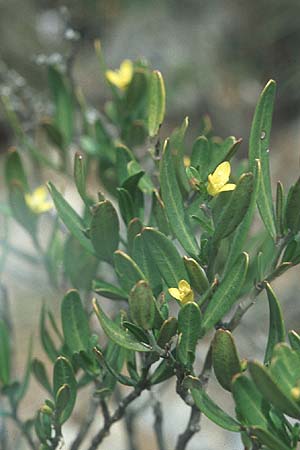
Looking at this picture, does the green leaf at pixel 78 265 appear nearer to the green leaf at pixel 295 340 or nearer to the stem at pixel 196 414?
the stem at pixel 196 414

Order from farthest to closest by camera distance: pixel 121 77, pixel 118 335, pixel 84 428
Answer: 1. pixel 121 77
2. pixel 84 428
3. pixel 118 335

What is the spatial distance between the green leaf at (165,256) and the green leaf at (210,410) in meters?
0.08

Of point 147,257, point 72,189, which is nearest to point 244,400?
point 147,257

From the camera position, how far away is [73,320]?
2.11 feet

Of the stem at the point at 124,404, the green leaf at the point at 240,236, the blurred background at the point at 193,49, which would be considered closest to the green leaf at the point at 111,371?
the stem at the point at 124,404

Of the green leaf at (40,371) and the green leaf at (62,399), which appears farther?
the green leaf at (40,371)

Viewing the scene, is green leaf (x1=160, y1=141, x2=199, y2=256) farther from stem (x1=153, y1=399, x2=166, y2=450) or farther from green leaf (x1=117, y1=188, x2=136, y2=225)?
stem (x1=153, y1=399, x2=166, y2=450)

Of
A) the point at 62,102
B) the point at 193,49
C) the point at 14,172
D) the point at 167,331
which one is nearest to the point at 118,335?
the point at 167,331

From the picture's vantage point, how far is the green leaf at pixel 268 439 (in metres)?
0.47

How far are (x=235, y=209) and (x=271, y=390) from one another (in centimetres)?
15

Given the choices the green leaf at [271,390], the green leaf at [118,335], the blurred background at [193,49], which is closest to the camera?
the green leaf at [271,390]

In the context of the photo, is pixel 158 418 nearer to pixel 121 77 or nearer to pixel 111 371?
pixel 111 371

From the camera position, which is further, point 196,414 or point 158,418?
point 158,418

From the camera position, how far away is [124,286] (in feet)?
1.92
